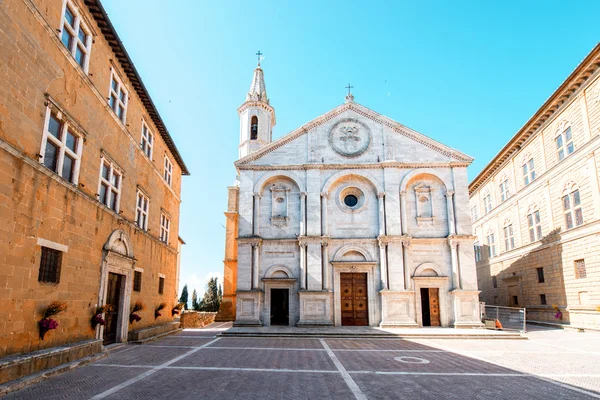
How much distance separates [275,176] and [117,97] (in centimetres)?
1266

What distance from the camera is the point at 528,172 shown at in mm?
32000

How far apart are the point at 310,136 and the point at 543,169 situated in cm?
1698

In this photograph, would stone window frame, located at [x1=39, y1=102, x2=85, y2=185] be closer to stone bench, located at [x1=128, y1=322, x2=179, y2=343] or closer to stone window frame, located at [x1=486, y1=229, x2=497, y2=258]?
stone bench, located at [x1=128, y1=322, x2=179, y2=343]

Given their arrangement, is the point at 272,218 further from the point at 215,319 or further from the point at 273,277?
the point at 215,319

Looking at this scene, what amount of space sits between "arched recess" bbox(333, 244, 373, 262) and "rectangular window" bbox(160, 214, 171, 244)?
1064cm

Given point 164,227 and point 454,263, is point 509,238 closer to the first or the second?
point 454,263

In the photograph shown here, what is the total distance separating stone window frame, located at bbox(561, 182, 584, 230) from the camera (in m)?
25.2

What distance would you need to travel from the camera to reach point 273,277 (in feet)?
85.6

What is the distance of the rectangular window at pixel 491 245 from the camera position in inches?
1547

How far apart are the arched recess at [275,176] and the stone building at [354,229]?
0.07 meters

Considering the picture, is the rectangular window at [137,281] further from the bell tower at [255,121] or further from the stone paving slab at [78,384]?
the bell tower at [255,121]

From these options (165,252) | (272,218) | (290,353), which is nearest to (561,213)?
(272,218)

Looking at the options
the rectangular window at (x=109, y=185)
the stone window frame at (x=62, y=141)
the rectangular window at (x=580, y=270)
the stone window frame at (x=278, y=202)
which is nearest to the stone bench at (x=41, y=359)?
the stone window frame at (x=62, y=141)

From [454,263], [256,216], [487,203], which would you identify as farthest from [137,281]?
[487,203]
